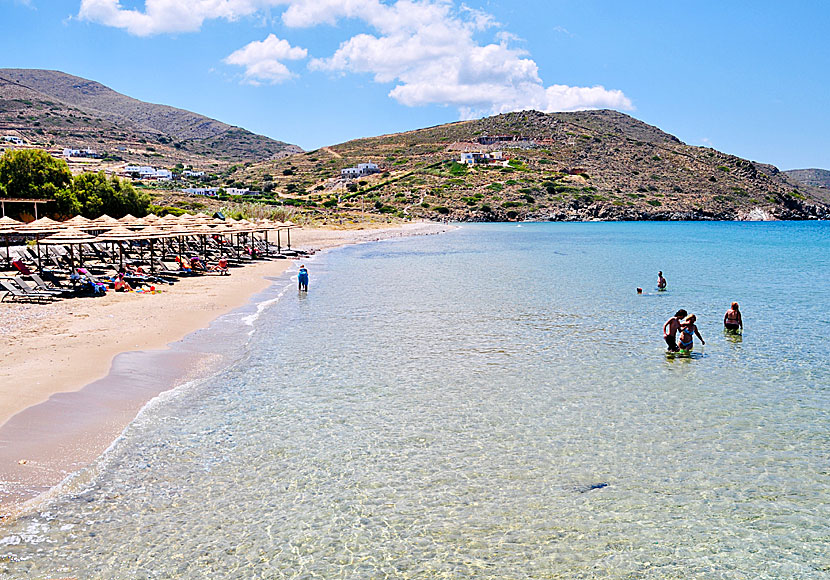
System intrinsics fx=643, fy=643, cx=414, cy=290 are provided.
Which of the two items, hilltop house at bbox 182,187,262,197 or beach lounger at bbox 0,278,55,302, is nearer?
beach lounger at bbox 0,278,55,302

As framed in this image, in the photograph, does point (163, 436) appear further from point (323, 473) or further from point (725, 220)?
point (725, 220)

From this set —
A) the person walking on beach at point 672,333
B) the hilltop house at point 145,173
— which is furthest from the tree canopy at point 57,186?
the hilltop house at point 145,173

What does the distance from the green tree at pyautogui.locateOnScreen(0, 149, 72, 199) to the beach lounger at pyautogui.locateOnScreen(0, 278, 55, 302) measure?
2353cm

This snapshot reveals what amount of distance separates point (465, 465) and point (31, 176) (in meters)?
42.4

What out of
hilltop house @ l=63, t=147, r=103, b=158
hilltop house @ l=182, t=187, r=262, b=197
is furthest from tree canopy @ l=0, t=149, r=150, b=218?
hilltop house @ l=63, t=147, r=103, b=158

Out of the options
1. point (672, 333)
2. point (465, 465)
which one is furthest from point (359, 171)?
point (465, 465)

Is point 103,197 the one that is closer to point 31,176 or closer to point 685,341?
point 31,176

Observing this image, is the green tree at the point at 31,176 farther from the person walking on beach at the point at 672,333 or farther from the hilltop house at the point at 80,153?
the hilltop house at the point at 80,153

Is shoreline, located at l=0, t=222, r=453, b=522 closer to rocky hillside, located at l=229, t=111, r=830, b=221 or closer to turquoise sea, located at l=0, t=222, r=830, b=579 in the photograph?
turquoise sea, located at l=0, t=222, r=830, b=579

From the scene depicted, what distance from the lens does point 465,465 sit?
8.58 metres

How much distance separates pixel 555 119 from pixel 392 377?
531 ft

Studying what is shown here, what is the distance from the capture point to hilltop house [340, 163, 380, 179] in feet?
416

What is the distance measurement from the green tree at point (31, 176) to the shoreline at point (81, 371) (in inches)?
942

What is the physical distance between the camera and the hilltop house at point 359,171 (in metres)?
127
